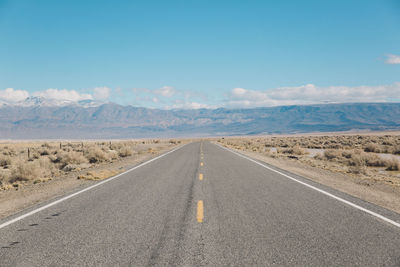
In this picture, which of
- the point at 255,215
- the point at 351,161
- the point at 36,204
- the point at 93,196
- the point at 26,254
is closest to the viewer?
the point at 26,254

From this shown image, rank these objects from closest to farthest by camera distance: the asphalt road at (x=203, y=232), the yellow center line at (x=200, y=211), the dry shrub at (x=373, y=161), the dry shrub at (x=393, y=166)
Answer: the asphalt road at (x=203, y=232) < the yellow center line at (x=200, y=211) < the dry shrub at (x=393, y=166) < the dry shrub at (x=373, y=161)

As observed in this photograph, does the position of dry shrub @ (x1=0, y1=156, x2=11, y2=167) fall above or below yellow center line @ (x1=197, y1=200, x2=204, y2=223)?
below

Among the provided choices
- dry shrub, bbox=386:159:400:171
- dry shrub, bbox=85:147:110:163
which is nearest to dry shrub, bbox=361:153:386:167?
dry shrub, bbox=386:159:400:171

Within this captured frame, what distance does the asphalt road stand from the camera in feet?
13.6

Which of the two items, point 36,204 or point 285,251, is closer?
point 285,251

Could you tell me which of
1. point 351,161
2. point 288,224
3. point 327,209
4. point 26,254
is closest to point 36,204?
point 26,254

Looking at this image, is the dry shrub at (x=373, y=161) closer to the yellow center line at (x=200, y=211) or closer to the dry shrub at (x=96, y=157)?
the yellow center line at (x=200, y=211)

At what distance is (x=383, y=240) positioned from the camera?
4812 millimetres

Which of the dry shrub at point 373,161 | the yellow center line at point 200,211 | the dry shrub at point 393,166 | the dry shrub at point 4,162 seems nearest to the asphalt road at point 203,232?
the yellow center line at point 200,211

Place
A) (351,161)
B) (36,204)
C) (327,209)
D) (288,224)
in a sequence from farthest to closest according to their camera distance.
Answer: (351,161) → (36,204) → (327,209) → (288,224)

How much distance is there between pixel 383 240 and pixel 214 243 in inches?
103

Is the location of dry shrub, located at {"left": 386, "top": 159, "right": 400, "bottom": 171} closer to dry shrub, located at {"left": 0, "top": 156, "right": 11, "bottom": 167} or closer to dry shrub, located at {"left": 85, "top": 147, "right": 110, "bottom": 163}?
dry shrub, located at {"left": 85, "top": 147, "right": 110, "bottom": 163}

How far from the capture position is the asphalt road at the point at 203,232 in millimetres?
4156

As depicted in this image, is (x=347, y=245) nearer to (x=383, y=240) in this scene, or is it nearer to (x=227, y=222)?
(x=383, y=240)
